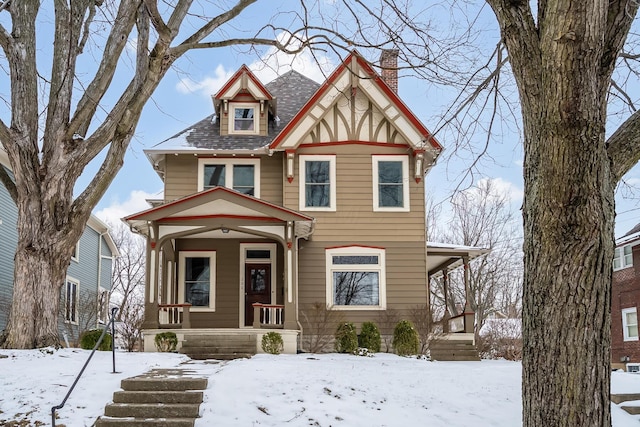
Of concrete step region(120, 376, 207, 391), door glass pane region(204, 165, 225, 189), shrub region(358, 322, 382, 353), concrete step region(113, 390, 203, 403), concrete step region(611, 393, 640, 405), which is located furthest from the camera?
door glass pane region(204, 165, 225, 189)

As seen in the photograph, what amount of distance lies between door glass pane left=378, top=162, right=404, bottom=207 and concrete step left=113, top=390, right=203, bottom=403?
Result: 9.99 m

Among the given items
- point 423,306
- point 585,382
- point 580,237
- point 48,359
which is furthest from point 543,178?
point 423,306

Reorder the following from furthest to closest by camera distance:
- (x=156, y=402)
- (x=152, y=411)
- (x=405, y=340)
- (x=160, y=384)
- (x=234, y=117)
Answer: (x=234, y=117) < (x=405, y=340) < (x=160, y=384) < (x=156, y=402) < (x=152, y=411)

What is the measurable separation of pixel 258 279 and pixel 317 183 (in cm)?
293

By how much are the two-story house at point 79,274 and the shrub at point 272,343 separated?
6.53 meters

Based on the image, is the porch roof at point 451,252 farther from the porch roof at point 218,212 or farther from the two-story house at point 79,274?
the two-story house at point 79,274

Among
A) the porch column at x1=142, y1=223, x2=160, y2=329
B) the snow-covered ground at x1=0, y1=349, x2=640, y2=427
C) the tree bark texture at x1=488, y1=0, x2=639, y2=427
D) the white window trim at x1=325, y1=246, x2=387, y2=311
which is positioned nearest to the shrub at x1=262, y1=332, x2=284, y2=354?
the porch column at x1=142, y1=223, x2=160, y2=329

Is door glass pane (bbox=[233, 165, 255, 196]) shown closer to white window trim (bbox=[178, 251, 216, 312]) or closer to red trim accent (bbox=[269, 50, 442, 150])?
red trim accent (bbox=[269, 50, 442, 150])

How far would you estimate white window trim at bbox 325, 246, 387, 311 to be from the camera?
1683cm

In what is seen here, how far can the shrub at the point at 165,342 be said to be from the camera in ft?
45.4

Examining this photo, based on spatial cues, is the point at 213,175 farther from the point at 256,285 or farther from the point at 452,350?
the point at 452,350

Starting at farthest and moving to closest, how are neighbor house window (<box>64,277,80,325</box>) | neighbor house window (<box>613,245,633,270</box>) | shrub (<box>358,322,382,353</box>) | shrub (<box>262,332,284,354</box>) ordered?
1. neighbor house window (<box>613,245,633,270</box>)
2. neighbor house window (<box>64,277,80,325</box>)
3. shrub (<box>358,322,382,353</box>)
4. shrub (<box>262,332,284,354</box>)

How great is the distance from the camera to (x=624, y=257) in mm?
26656

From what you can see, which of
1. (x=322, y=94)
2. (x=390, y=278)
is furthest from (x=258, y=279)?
(x=322, y=94)
